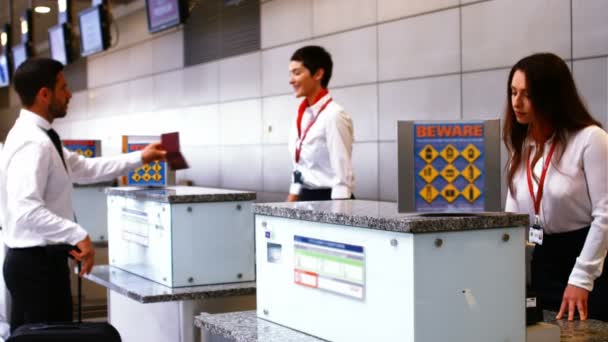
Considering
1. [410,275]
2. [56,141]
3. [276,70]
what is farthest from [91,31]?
[410,275]

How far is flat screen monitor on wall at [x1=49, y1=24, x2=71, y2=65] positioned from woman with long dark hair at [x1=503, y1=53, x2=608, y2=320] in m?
9.56

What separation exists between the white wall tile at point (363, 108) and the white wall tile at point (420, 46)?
234mm

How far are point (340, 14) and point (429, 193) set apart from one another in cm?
556

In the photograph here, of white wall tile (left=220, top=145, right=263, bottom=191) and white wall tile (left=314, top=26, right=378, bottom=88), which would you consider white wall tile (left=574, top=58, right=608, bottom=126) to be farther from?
white wall tile (left=220, top=145, right=263, bottom=191)

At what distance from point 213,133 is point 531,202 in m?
7.55

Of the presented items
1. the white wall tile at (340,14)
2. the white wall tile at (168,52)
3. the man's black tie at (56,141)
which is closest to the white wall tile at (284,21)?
the white wall tile at (340,14)

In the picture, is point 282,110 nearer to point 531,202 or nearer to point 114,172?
point 114,172

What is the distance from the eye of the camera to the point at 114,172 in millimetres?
3844

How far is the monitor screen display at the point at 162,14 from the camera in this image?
818cm

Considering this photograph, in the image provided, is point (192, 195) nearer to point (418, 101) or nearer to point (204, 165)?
point (418, 101)

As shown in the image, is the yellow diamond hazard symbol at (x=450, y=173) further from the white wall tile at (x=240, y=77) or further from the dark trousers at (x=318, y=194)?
the white wall tile at (x=240, y=77)

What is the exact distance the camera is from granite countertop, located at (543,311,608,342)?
205 cm

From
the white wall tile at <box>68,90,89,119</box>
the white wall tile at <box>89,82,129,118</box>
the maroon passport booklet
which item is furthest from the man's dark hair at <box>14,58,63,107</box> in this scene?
the white wall tile at <box>68,90,89,119</box>

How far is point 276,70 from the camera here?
8.33m
